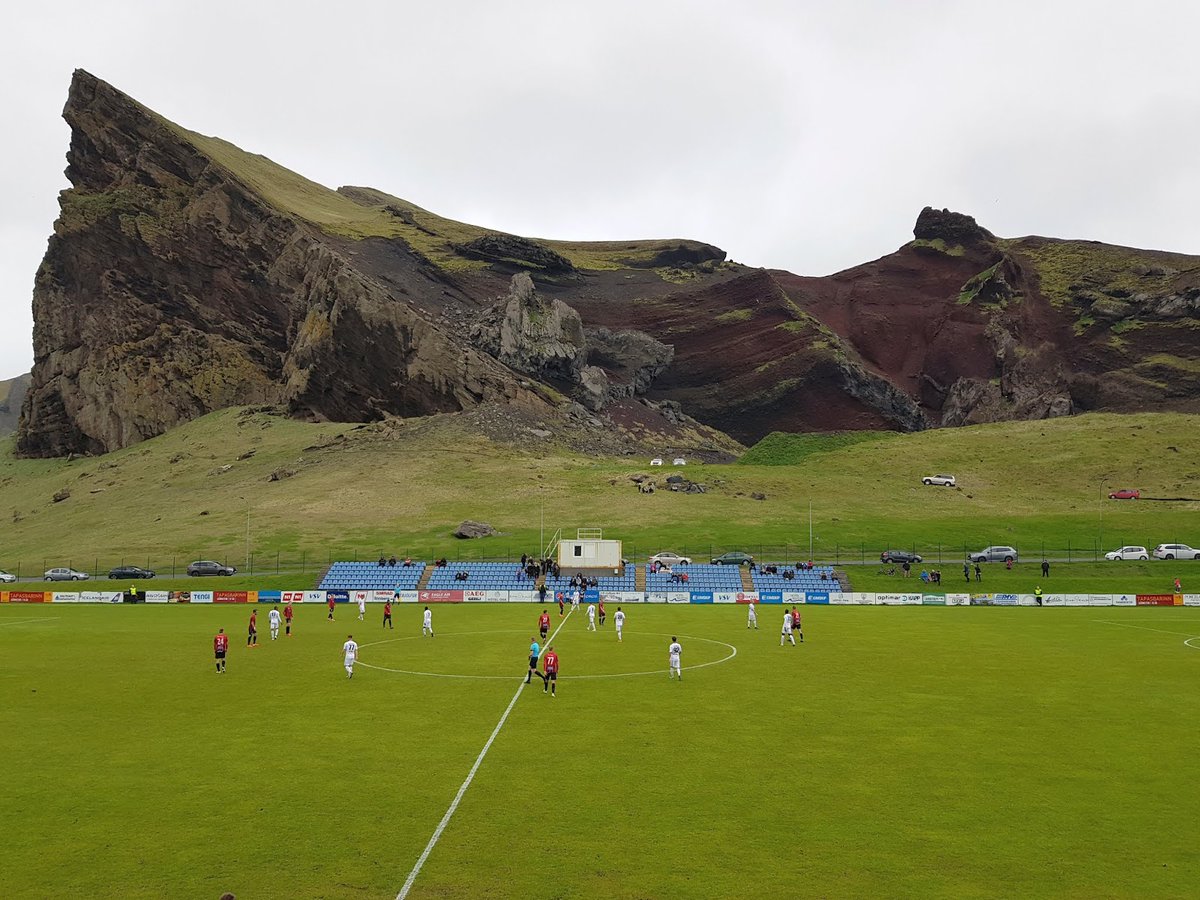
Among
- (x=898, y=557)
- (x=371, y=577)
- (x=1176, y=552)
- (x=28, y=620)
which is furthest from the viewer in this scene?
(x=898, y=557)

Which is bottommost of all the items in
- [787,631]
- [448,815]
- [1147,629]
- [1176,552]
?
[448,815]

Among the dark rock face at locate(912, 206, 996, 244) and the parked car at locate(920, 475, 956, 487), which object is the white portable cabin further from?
the dark rock face at locate(912, 206, 996, 244)

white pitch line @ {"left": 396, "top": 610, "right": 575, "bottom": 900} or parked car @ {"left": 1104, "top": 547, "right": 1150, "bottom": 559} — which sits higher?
parked car @ {"left": 1104, "top": 547, "right": 1150, "bottom": 559}

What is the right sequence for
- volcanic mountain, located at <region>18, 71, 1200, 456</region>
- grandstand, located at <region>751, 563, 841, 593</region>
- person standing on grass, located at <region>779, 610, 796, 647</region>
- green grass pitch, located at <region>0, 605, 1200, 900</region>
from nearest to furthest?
green grass pitch, located at <region>0, 605, 1200, 900</region>
person standing on grass, located at <region>779, 610, 796, 647</region>
grandstand, located at <region>751, 563, 841, 593</region>
volcanic mountain, located at <region>18, 71, 1200, 456</region>

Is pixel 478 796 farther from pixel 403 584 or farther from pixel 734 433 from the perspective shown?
pixel 734 433

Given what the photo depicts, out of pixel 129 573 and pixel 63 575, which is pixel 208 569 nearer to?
pixel 129 573

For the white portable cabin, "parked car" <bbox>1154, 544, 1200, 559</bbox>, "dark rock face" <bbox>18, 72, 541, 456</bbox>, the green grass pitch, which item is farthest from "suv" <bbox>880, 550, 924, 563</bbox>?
"dark rock face" <bbox>18, 72, 541, 456</bbox>

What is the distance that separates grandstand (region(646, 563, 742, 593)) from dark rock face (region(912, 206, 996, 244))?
147 meters

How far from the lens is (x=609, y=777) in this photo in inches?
765

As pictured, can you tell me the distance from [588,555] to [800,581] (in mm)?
17929

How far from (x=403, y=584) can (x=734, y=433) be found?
116 m

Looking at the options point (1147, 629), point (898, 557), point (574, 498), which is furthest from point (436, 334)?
point (1147, 629)

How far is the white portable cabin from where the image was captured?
74.7 m

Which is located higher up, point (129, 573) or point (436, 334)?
point (436, 334)
